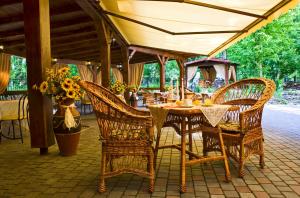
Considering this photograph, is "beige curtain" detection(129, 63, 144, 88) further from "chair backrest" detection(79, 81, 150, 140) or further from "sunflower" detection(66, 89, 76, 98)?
"chair backrest" detection(79, 81, 150, 140)

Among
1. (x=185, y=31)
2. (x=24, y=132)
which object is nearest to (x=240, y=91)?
(x=185, y=31)

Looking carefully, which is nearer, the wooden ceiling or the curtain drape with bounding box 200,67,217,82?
the wooden ceiling

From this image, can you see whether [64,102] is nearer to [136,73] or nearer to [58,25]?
[58,25]

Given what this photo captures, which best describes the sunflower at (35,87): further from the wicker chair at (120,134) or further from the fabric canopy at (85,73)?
the fabric canopy at (85,73)

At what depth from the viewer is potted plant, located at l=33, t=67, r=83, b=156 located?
3799 mm

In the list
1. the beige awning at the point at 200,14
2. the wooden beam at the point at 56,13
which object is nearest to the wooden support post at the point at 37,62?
the beige awning at the point at 200,14

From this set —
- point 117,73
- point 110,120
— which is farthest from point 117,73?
point 110,120

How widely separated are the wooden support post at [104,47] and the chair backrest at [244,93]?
350 cm

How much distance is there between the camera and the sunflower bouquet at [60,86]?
12.4 feet

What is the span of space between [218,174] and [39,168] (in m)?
2.08

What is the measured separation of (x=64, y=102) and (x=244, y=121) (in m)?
2.38

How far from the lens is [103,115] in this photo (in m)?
2.74

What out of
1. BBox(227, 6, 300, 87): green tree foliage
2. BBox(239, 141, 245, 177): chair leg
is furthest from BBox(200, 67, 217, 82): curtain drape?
BBox(239, 141, 245, 177): chair leg

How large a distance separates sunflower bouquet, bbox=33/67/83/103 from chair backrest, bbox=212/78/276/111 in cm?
189
